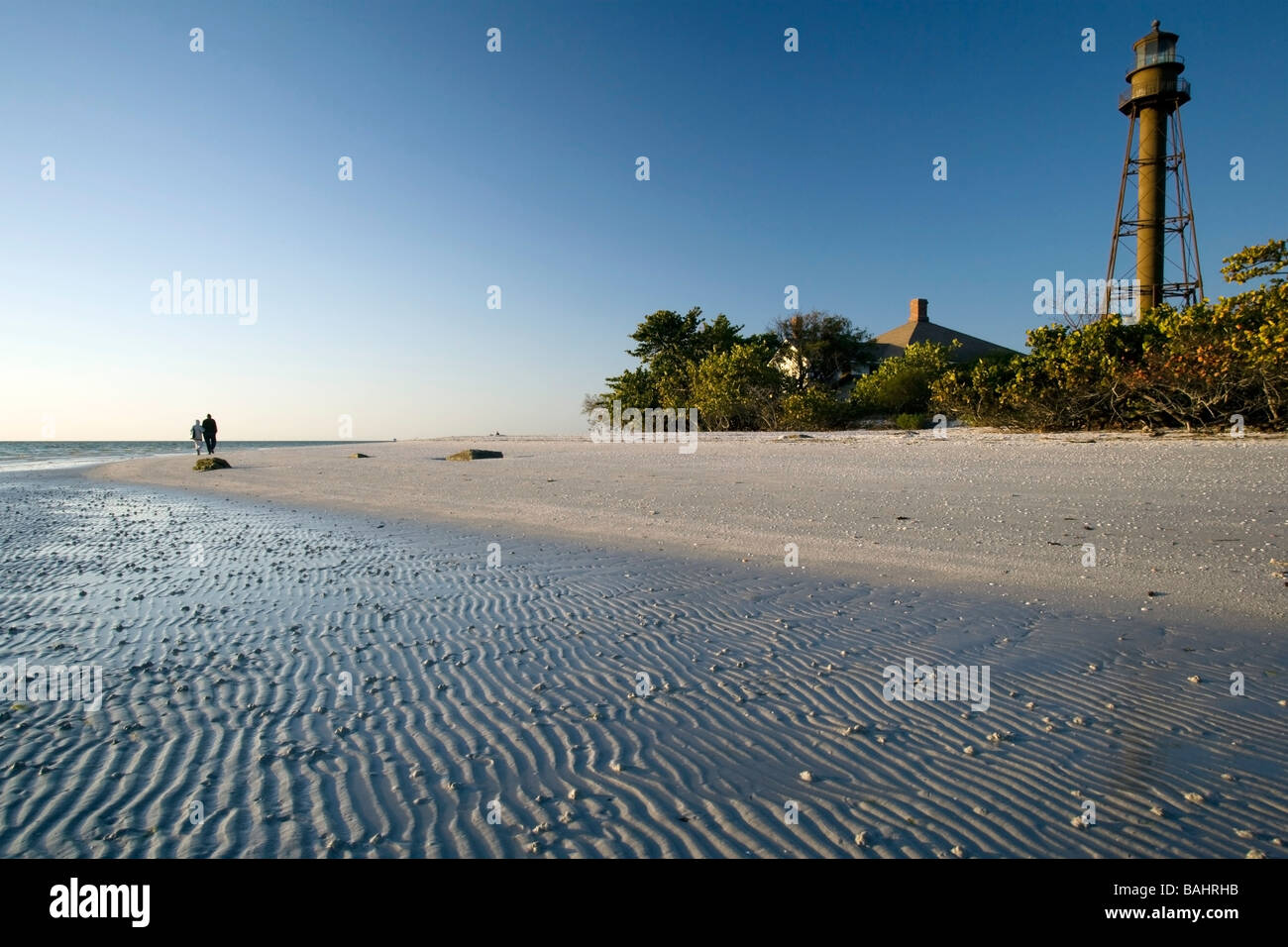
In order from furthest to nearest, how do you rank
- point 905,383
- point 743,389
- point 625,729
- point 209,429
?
point 743,389 < point 905,383 < point 209,429 < point 625,729

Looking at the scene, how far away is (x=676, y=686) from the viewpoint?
4422 millimetres

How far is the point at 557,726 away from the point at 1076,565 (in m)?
6.48

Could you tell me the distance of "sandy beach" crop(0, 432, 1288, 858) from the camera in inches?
113

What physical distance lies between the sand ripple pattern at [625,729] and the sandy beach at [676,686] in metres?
0.02

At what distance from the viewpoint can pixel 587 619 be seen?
19.7 ft

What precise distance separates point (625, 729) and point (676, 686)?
27.3 inches
